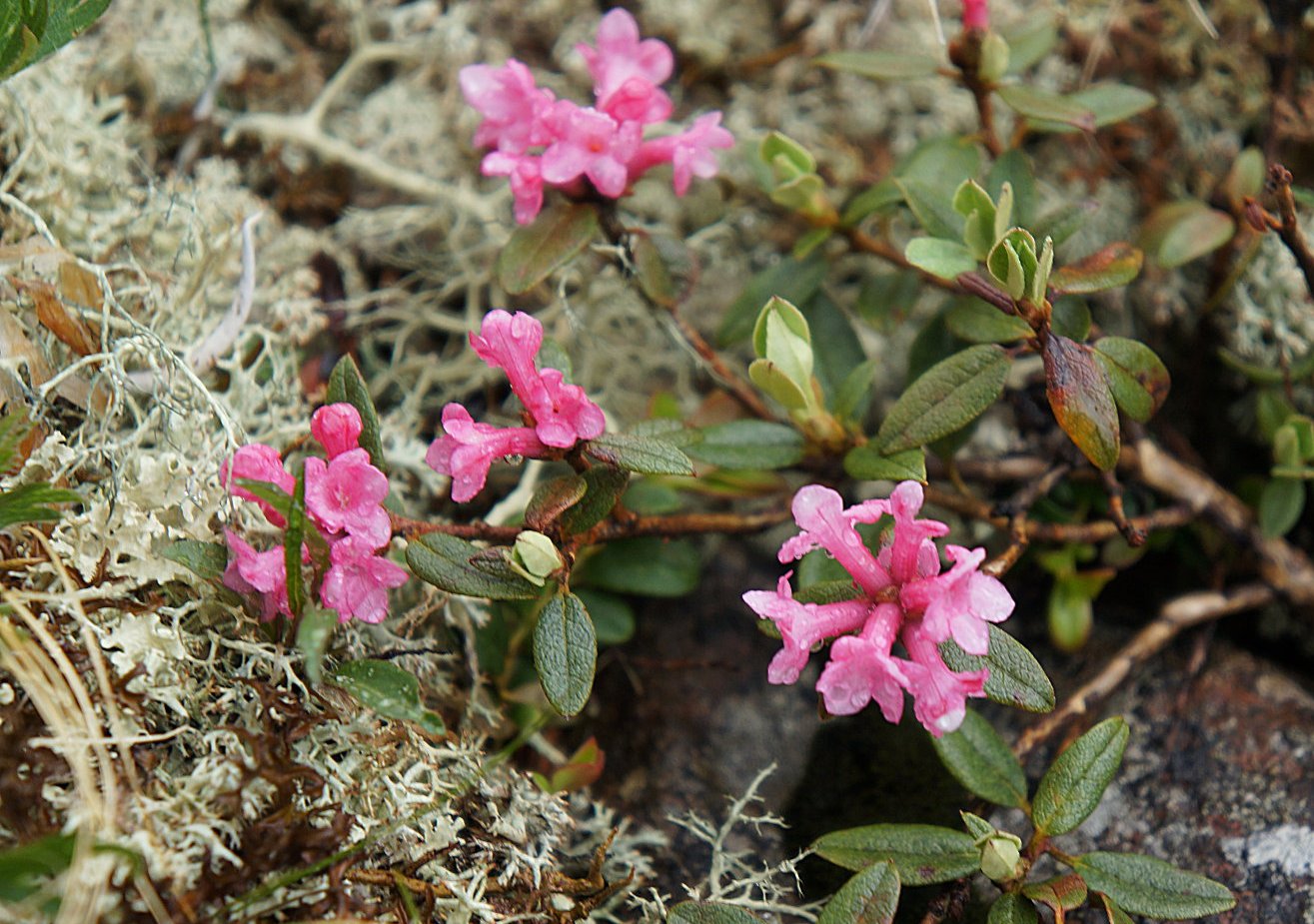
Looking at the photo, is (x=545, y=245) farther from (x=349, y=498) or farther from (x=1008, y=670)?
(x=1008, y=670)

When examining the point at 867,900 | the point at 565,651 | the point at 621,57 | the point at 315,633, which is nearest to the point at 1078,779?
the point at 867,900

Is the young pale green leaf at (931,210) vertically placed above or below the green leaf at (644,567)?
above

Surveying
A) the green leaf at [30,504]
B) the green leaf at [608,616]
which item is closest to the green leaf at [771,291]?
the green leaf at [608,616]

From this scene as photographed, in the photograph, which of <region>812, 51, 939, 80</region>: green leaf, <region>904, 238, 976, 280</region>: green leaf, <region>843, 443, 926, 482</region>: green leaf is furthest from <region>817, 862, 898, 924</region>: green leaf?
<region>812, 51, 939, 80</region>: green leaf

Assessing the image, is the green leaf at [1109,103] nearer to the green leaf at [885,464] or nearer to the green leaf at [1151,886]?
the green leaf at [885,464]

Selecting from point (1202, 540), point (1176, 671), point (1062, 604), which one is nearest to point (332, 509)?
point (1062, 604)

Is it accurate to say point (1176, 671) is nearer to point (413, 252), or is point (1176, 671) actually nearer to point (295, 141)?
point (413, 252)

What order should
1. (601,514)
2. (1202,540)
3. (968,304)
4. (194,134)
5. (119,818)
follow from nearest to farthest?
1. (119,818)
2. (601,514)
3. (968,304)
4. (1202,540)
5. (194,134)
